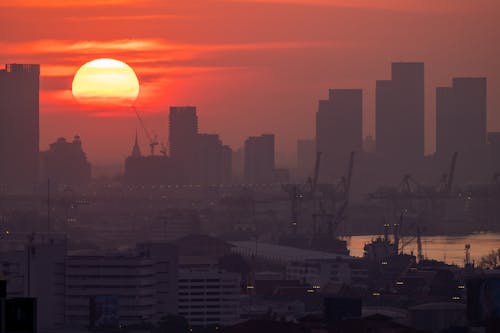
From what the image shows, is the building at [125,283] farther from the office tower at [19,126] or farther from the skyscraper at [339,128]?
the skyscraper at [339,128]

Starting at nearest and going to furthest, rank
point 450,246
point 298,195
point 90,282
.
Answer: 1. point 90,282
2. point 450,246
3. point 298,195

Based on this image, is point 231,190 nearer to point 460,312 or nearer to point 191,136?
point 191,136

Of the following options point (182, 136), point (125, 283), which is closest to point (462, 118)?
point (182, 136)

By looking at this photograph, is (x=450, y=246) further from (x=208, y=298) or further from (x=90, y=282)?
(x=90, y=282)

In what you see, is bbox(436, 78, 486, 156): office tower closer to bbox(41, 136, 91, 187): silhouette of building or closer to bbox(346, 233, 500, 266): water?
bbox(41, 136, 91, 187): silhouette of building

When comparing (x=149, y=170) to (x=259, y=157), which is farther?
(x=259, y=157)

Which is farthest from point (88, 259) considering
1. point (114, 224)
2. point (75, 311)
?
point (114, 224)
